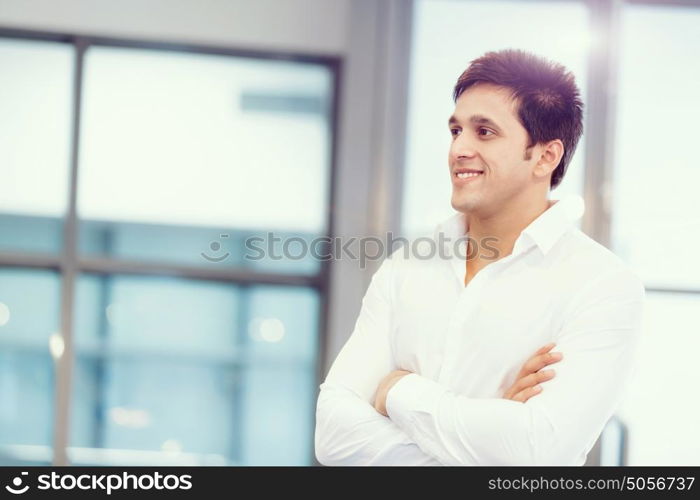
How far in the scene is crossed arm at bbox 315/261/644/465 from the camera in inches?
44.2

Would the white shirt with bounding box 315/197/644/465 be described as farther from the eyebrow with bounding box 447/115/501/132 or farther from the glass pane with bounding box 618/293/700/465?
the glass pane with bounding box 618/293/700/465

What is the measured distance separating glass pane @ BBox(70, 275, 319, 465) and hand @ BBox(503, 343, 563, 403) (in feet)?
7.10

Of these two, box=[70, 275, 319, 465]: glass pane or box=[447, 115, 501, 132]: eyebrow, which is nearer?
box=[447, 115, 501, 132]: eyebrow

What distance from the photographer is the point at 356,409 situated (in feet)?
4.08

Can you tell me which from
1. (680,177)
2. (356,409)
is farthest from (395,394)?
(680,177)

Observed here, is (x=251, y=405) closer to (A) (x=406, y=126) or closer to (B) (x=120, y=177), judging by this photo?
(B) (x=120, y=177)

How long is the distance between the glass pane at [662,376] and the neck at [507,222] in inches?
59.5

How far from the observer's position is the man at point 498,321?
3.72 ft

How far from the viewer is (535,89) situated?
A: 1263 millimetres

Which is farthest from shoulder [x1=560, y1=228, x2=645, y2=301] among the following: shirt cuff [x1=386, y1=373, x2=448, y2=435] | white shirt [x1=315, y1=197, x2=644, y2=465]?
shirt cuff [x1=386, y1=373, x2=448, y2=435]

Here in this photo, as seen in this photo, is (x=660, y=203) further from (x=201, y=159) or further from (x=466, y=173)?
(x=466, y=173)

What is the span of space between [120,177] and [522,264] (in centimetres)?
228

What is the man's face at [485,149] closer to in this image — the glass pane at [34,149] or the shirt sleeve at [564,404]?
the shirt sleeve at [564,404]
